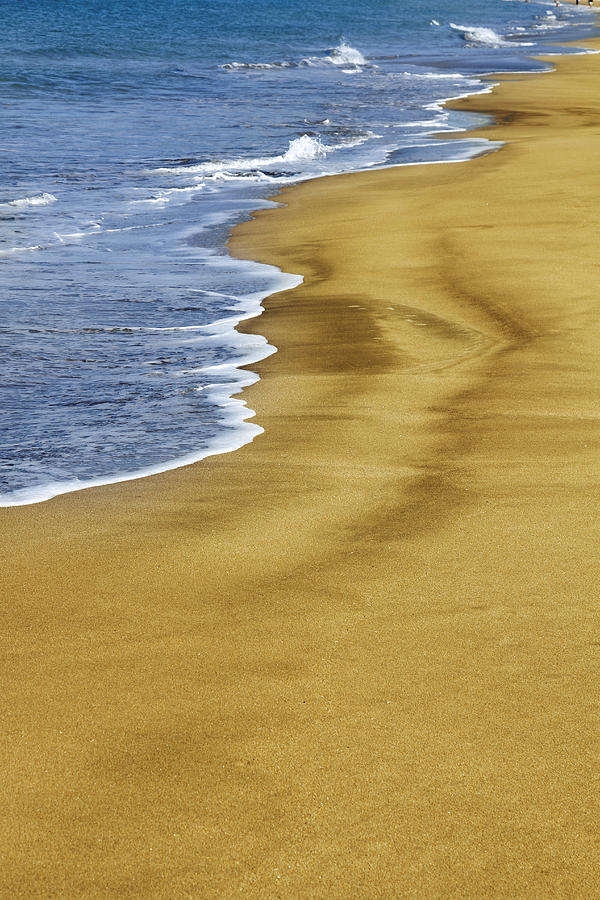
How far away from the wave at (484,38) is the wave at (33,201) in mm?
35524

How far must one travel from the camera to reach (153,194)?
13383 mm

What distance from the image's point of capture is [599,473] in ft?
13.2

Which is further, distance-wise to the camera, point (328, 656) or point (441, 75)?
point (441, 75)

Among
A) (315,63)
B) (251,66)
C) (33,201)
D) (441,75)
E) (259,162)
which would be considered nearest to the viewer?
(33,201)

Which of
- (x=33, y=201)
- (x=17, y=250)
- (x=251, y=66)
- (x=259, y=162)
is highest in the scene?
(x=251, y=66)

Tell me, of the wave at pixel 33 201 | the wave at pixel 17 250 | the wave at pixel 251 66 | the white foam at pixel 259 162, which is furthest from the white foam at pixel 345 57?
the wave at pixel 17 250

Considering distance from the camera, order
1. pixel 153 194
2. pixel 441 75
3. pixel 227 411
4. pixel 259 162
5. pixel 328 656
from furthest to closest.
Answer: pixel 441 75, pixel 259 162, pixel 153 194, pixel 227 411, pixel 328 656

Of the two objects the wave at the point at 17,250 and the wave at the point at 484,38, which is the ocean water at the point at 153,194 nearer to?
the wave at the point at 17,250

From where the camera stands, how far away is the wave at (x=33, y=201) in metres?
12.4

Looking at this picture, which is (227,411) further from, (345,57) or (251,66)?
(345,57)

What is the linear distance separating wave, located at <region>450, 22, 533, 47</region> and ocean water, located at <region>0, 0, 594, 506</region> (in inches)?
54.5

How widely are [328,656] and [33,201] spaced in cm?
1103

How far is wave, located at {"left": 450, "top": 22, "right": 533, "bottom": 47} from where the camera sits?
44022 mm

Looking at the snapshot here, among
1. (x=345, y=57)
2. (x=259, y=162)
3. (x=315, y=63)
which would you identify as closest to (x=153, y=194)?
(x=259, y=162)
